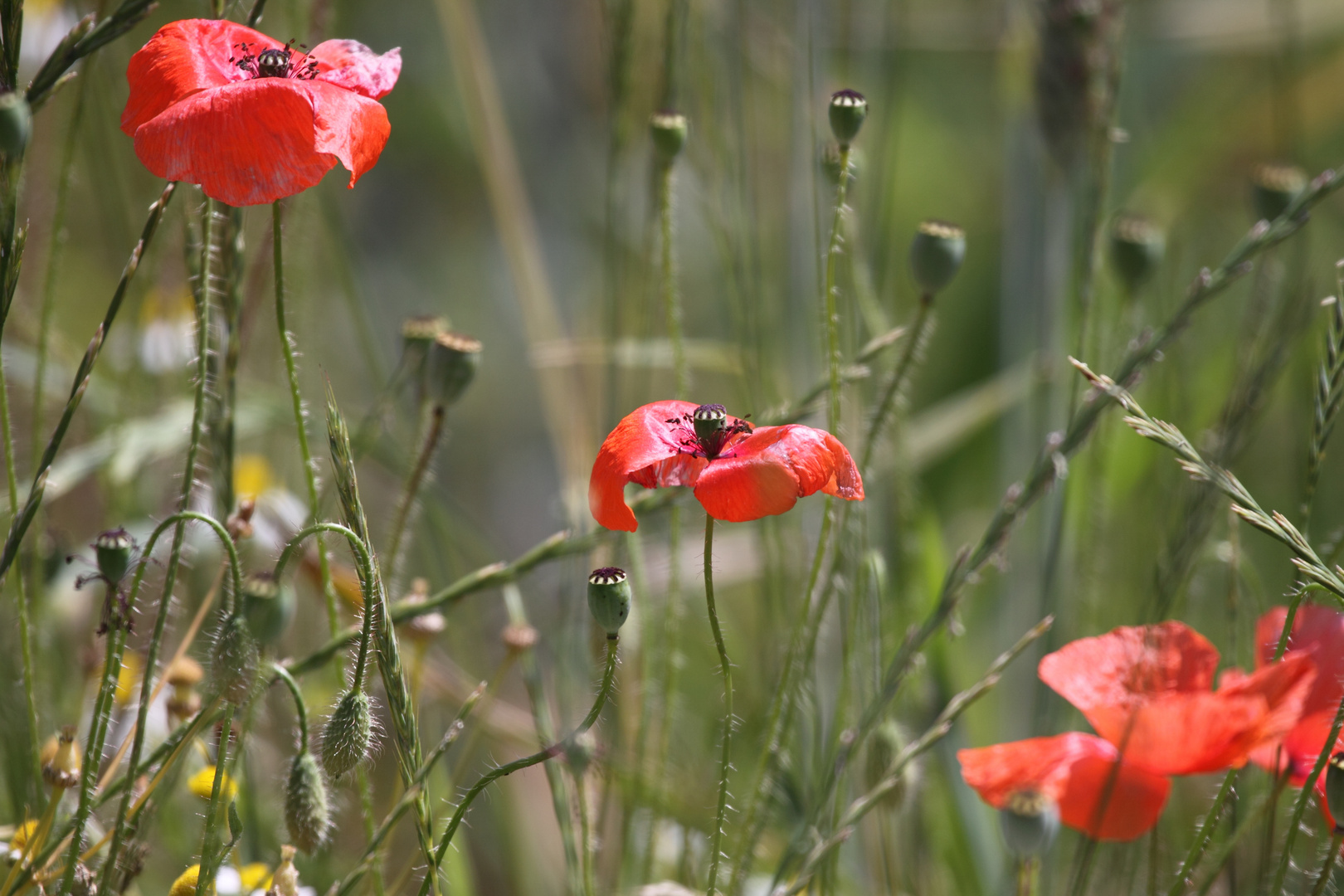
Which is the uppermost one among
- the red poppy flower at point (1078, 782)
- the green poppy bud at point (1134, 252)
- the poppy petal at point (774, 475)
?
the green poppy bud at point (1134, 252)

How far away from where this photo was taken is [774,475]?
1.18 ft

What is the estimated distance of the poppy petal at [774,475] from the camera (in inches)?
14.1

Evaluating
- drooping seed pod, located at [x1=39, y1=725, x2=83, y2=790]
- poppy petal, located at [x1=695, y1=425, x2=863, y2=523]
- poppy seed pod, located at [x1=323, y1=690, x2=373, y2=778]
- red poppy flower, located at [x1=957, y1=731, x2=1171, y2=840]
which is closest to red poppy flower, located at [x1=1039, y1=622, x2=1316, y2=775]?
red poppy flower, located at [x1=957, y1=731, x2=1171, y2=840]

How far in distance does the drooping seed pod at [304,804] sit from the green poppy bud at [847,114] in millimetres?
295

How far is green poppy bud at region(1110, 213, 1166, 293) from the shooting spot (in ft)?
2.09

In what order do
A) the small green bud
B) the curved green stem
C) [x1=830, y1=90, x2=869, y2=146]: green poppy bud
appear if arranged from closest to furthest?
the curved green stem, [x1=830, y1=90, x2=869, y2=146]: green poppy bud, the small green bud

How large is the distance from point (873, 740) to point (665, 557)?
1.32 feet

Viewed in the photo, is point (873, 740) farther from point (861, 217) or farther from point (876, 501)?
point (861, 217)

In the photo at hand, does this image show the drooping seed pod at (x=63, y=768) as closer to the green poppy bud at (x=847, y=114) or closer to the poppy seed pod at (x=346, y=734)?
the poppy seed pod at (x=346, y=734)

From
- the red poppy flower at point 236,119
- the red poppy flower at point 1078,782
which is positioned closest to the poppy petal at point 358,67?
the red poppy flower at point 236,119

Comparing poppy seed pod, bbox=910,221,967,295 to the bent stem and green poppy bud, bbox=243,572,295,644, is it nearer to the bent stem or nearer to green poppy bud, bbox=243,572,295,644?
the bent stem

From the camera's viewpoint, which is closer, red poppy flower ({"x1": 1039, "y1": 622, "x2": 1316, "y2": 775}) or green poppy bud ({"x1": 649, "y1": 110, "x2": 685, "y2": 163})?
red poppy flower ({"x1": 1039, "y1": 622, "x2": 1316, "y2": 775})

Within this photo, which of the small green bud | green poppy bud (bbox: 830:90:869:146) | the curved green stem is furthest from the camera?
the small green bud

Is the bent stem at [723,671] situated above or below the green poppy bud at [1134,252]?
below
